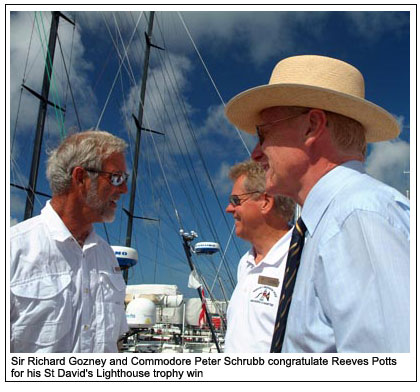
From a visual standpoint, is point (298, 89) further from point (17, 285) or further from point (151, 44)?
point (151, 44)

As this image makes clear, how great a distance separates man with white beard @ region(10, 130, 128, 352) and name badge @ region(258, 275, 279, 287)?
3.58ft

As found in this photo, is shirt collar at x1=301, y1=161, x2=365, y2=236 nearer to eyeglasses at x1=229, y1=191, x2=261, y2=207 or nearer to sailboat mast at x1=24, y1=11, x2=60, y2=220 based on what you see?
eyeglasses at x1=229, y1=191, x2=261, y2=207

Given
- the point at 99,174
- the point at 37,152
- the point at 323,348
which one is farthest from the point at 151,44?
the point at 323,348

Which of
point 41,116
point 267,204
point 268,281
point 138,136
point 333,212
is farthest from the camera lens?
point 138,136

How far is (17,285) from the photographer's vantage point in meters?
2.75

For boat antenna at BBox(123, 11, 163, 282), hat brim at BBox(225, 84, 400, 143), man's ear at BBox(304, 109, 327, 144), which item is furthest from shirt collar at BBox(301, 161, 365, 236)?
boat antenna at BBox(123, 11, 163, 282)

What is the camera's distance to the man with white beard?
2773mm

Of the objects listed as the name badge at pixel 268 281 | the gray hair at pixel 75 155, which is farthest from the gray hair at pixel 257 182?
the gray hair at pixel 75 155

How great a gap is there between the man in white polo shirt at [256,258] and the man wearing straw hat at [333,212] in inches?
41.6

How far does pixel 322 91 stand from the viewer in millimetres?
1955

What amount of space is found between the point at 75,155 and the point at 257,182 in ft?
4.98

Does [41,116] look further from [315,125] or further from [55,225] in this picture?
[315,125]

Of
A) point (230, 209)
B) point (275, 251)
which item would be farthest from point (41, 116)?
point (275, 251)

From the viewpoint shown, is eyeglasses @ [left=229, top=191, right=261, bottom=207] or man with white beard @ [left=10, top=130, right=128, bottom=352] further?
eyeglasses @ [left=229, top=191, right=261, bottom=207]
